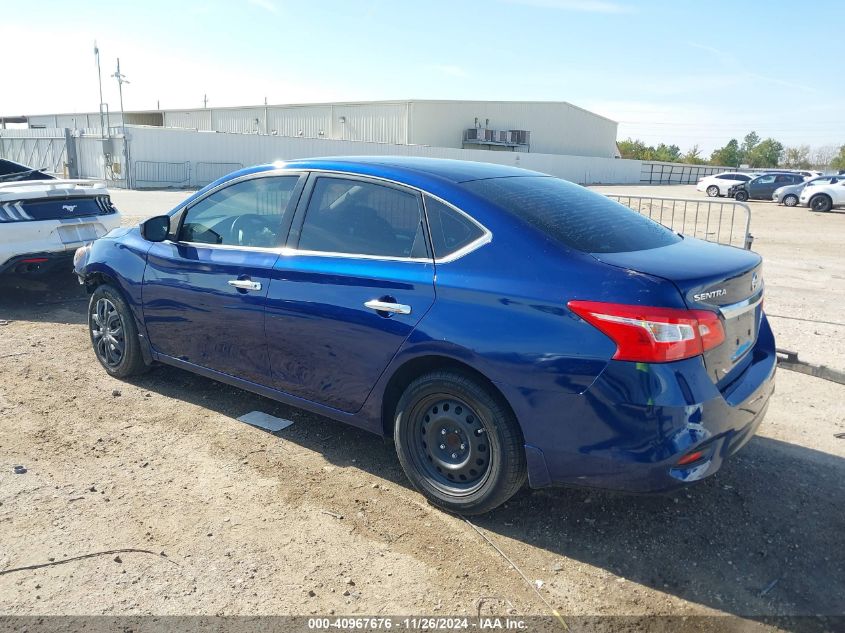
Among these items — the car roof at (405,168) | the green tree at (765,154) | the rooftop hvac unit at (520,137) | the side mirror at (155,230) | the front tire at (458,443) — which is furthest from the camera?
the green tree at (765,154)

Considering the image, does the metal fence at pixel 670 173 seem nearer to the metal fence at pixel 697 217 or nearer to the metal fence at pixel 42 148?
the metal fence at pixel 697 217

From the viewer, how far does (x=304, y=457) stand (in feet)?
13.1

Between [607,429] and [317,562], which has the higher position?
[607,429]

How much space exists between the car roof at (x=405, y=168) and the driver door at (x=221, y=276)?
14 centimetres

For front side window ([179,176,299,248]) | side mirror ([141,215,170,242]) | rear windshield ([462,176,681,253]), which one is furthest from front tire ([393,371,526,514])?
side mirror ([141,215,170,242])

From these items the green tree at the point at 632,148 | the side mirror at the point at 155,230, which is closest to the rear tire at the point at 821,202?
the side mirror at the point at 155,230

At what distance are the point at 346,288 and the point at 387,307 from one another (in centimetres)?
31

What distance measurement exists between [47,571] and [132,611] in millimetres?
543

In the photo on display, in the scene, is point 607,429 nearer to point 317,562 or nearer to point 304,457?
point 317,562

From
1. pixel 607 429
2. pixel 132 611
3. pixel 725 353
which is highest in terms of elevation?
pixel 725 353

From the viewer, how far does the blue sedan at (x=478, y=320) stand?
9.11 ft

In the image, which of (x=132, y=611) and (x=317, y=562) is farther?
(x=317, y=562)

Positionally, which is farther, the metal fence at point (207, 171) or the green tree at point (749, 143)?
the green tree at point (749, 143)

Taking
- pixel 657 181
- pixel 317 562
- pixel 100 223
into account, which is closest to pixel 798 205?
pixel 100 223
